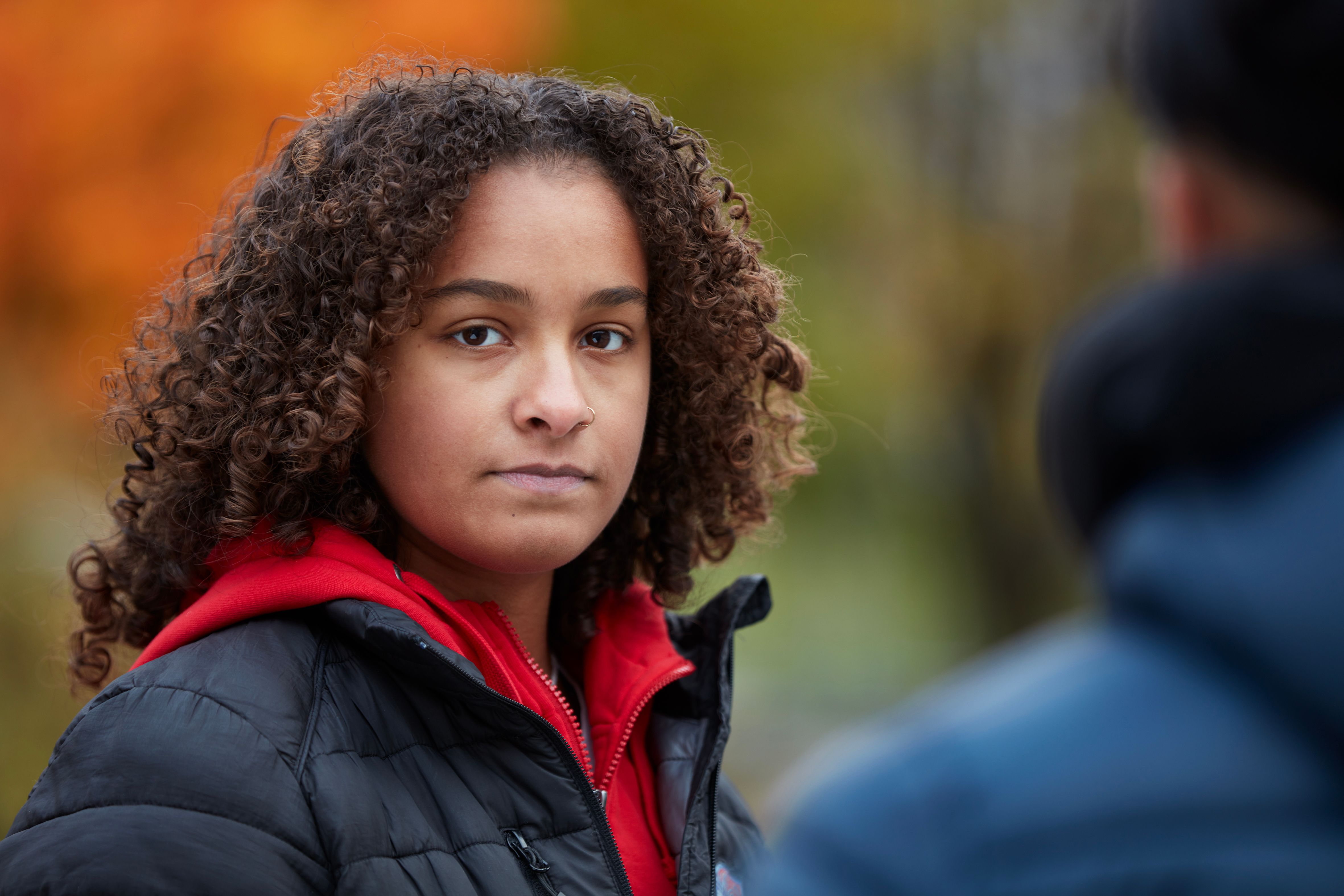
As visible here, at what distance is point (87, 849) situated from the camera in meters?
1.50

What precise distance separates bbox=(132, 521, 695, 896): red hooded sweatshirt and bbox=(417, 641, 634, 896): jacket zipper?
44mm

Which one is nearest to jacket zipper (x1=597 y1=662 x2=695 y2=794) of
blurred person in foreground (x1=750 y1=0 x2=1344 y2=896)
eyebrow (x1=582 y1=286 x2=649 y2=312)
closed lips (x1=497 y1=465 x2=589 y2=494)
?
closed lips (x1=497 y1=465 x2=589 y2=494)

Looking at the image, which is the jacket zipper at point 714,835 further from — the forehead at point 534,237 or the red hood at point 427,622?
the forehead at point 534,237

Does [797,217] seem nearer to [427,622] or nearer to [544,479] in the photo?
[544,479]

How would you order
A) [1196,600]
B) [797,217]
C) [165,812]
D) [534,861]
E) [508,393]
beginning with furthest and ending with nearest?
[797,217] → [508,393] → [534,861] → [165,812] → [1196,600]

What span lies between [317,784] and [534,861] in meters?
0.36

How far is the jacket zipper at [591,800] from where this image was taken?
6.00 ft

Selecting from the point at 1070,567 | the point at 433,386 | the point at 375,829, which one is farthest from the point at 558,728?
→ the point at 1070,567

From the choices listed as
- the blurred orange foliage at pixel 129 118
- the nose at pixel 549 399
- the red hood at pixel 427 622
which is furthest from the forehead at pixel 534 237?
the blurred orange foliage at pixel 129 118

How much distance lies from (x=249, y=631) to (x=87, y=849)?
1.32ft

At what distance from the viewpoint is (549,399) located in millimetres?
1979

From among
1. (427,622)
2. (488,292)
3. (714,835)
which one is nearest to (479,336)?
(488,292)

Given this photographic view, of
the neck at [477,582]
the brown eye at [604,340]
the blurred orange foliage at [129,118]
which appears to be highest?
the blurred orange foliage at [129,118]

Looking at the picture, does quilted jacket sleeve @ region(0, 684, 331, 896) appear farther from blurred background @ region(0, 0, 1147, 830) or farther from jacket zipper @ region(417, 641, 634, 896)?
blurred background @ region(0, 0, 1147, 830)
